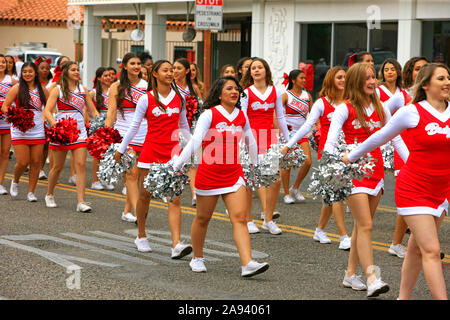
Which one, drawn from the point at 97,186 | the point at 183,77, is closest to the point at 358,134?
the point at 183,77

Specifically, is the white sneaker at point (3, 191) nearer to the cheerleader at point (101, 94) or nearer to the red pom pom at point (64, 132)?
the cheerleader at point (101, 94)

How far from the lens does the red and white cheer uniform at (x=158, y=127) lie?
8281mm

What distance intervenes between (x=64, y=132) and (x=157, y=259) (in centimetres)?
338

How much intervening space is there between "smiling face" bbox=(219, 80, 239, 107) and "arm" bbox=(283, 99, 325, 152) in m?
1.47

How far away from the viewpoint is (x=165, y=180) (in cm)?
733

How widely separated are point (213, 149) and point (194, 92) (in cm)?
409

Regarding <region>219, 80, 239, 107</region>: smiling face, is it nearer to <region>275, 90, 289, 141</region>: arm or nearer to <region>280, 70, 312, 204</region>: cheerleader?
<region>275, 90, 289, 141</region>: arm

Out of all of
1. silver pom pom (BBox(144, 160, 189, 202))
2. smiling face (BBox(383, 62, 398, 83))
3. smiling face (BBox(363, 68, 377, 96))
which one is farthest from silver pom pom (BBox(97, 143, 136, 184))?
smiling face (BBox(383, 62, 398, 83))

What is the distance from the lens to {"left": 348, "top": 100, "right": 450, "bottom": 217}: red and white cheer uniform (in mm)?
5656

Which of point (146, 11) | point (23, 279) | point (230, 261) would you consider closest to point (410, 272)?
point (230, 261)

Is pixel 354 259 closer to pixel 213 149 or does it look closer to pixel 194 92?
pixel 213 149

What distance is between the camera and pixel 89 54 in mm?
33188

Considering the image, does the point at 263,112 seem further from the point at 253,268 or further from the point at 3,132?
the point at 3,132
